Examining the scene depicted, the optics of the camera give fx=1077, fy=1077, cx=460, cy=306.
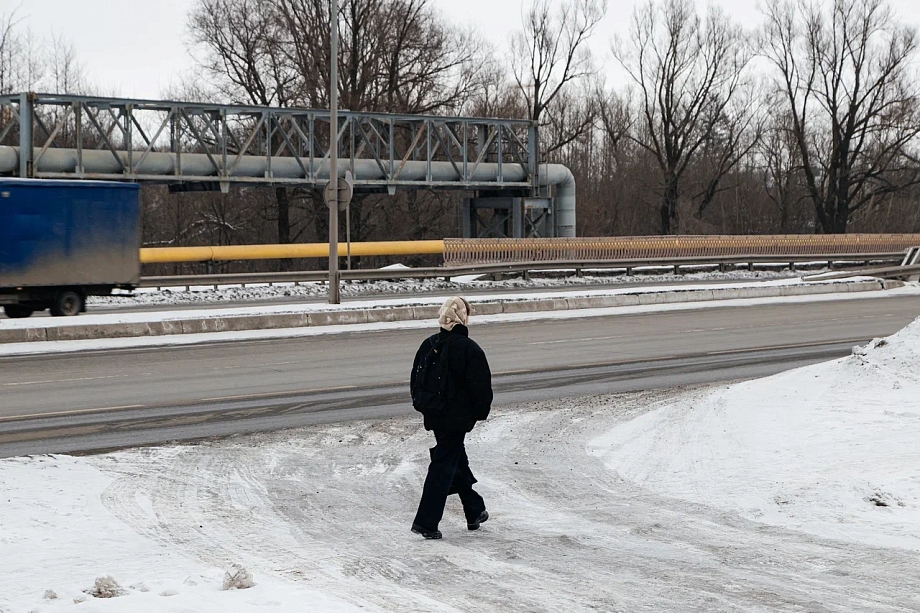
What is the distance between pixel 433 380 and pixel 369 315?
56.5 ft

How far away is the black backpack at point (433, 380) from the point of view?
7.01 meters

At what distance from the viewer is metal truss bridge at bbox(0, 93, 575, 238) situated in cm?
3578

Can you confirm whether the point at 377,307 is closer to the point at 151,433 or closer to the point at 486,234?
the point at 151,433

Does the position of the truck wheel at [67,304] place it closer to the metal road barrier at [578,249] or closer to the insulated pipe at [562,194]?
the metal road barrier at [578,249]

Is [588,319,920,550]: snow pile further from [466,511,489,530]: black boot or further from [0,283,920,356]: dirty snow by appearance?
[0,283,920,356]: dirty snow

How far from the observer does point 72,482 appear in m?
8.05

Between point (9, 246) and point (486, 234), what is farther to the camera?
point (486, 234)

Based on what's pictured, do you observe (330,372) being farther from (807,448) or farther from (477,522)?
(477,522)

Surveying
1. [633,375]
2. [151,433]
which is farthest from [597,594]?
[633,375]

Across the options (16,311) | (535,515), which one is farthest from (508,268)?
(535,515)

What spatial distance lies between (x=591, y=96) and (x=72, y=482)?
221ft

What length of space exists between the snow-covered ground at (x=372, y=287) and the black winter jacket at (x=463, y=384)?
71.3ft

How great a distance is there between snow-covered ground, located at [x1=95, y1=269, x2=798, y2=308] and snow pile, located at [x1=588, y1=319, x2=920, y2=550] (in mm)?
19994

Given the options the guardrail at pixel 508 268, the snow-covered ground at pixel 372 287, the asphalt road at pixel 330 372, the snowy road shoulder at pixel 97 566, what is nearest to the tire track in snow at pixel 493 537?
the snowy road shoulder at pixel 97 566
